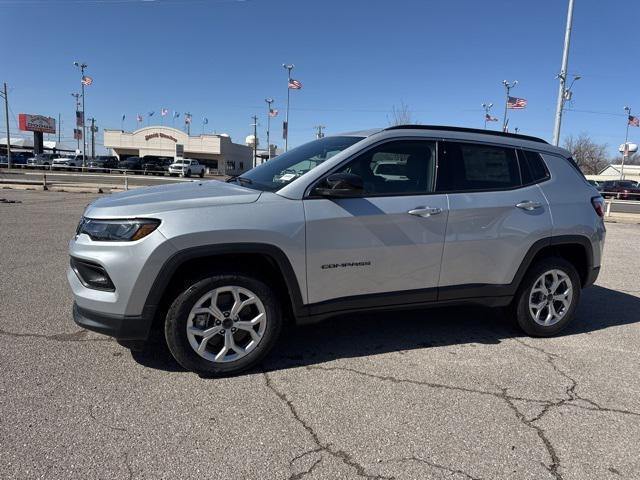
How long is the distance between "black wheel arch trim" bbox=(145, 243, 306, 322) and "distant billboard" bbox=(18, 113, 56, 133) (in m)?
79.0

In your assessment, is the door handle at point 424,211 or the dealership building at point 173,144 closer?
the door handle at point 424,211

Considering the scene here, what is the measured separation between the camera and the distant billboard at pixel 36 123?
6875 centimetres

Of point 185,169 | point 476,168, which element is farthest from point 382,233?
point 185,169

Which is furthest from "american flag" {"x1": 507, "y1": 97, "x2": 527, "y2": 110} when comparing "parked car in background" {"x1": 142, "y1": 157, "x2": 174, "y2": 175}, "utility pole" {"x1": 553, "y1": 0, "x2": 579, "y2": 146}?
"parked car in background" {"x1": 142, "y1": 157, "x2": 174, "y2": 175}

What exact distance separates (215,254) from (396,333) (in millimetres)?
2038

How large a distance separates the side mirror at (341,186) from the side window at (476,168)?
880 mm

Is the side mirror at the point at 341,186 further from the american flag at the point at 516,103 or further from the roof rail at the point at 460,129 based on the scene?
the american flag at the point at 516,103

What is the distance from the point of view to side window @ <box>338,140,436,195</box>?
3840mm

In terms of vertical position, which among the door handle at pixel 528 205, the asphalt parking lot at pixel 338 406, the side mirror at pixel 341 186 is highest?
the side mirror at pixel 341 186

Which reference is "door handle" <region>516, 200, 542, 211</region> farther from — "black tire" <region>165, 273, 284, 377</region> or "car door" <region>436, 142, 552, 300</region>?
"black tire" <region>165, 273, 284, 377</region>

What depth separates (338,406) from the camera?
3.17m

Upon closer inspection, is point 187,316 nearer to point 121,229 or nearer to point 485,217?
point 121,229

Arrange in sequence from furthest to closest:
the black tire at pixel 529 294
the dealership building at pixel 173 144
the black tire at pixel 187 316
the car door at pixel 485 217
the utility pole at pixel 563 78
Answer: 1. the dealership building at pixel 173 144
2. the utility pole at pixel 563 78
3. the black tire at pixel 529 294
4. the car door at pixel 485 217
5. the black tire at pixel 187 316

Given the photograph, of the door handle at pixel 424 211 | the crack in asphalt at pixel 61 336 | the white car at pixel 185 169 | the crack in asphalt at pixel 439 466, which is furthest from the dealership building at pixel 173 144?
the crack in asphalt at pixel 439 466
